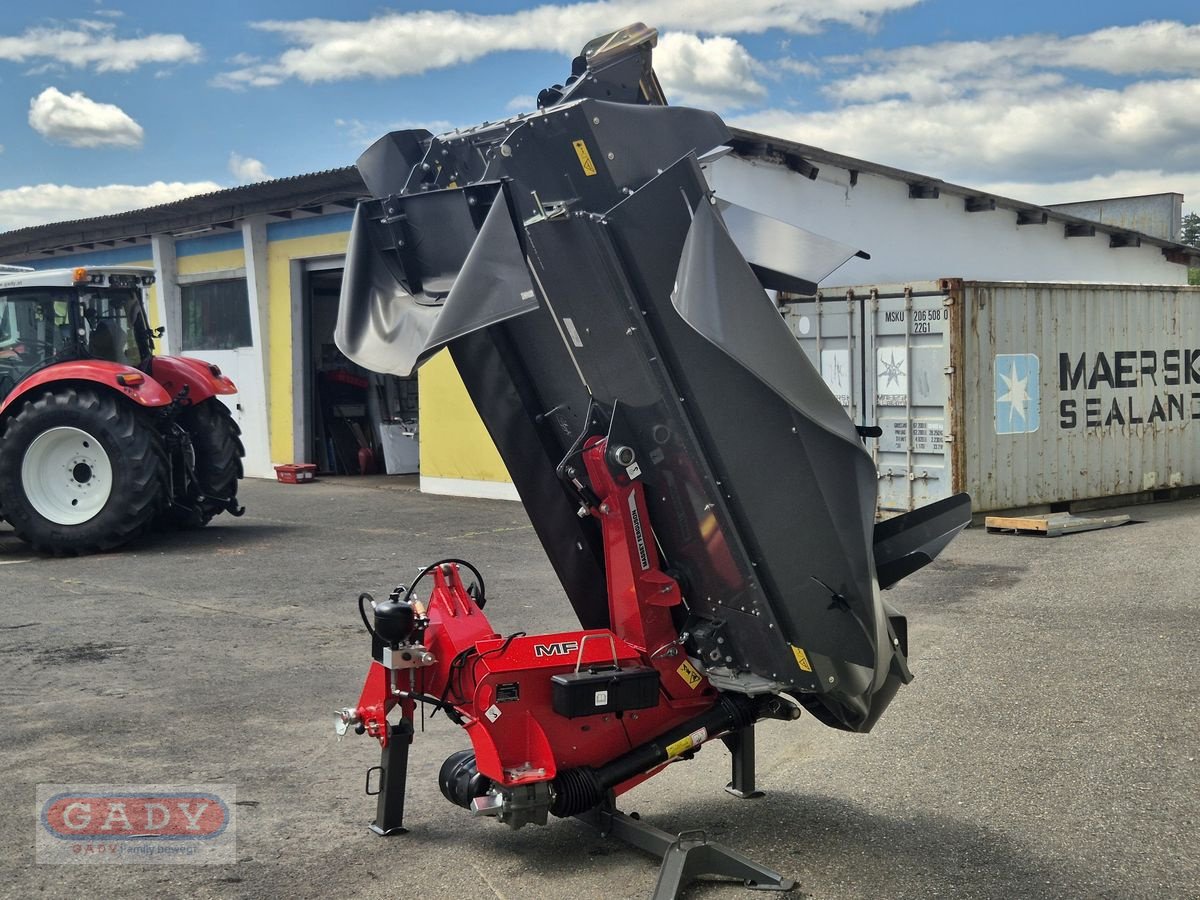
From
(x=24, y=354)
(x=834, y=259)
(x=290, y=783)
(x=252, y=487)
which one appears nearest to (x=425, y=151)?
(x=834, y=259)

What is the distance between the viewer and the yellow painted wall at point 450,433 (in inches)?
649

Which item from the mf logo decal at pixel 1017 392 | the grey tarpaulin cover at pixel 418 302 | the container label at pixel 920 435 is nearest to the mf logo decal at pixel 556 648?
the grey tarpaulin cover at pixel 418 302

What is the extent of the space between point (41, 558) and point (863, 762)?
28.8ft

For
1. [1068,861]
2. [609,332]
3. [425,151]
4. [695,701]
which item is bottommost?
[1068,861]

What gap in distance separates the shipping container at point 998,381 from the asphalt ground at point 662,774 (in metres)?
2.71

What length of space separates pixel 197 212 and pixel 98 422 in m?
9.66

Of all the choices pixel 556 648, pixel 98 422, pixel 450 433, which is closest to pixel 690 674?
pixel 556 648

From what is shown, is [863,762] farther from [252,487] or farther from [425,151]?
[252,487]

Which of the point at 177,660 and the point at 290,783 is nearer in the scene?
the point at 290,783

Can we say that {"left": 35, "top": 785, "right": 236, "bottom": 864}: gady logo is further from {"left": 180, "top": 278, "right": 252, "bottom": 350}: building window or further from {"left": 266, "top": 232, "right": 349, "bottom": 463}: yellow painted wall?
{"left": 180, "top": 278, "right": 252, "bottom": 350}: building window

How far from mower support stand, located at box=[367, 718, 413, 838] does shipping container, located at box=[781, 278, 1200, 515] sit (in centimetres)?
818

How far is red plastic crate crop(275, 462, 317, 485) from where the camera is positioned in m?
19.0

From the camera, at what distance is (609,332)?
4.27 meters

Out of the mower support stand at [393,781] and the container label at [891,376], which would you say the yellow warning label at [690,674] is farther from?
the container label at [891,376]
